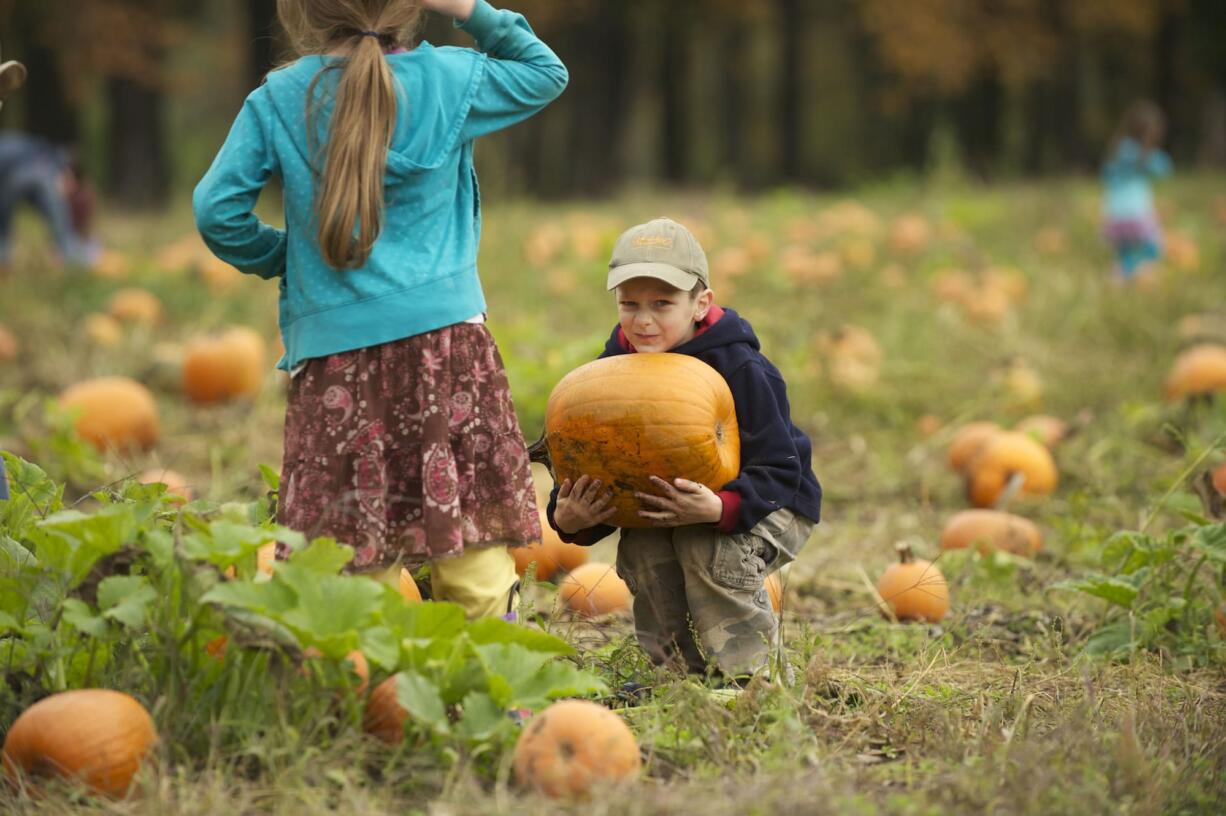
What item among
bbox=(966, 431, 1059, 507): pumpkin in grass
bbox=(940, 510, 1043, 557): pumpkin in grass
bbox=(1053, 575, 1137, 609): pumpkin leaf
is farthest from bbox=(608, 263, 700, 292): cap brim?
bbox=(966, 431, 1059, 507): pumpkin in grass

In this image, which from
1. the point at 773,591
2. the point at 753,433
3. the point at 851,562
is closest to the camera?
the point at 753,433

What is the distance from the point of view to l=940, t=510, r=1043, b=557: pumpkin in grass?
4707mm

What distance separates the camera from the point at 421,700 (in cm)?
252

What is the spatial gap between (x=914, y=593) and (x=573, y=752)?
1834 mm

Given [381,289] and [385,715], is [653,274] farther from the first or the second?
[385,715]

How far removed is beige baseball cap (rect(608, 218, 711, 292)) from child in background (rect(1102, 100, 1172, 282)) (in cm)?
818

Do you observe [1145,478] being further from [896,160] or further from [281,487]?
[896,160]

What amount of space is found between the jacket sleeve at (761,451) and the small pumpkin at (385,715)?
875mm

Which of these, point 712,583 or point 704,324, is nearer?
point 712,583

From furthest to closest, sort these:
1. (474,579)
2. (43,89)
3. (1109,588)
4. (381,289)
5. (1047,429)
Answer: (43,89), (1047,429), (1109,588), (474,579), (381,289)

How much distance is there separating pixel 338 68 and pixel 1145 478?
12.7 feet

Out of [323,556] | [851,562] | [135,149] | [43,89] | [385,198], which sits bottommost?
[851,562]

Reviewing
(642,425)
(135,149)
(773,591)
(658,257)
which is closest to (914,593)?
(773,591)

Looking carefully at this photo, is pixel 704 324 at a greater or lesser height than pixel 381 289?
lesser
